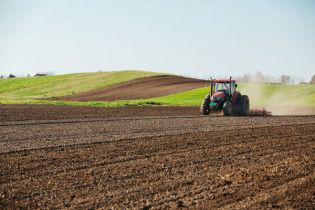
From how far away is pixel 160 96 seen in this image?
51375 mm

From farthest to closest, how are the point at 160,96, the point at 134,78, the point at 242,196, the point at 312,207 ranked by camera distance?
the point at 134,78
the point at 160,96
the point at 242,196
the point at 312,207

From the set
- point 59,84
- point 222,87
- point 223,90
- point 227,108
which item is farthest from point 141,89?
point 227,108

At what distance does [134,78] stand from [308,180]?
61.8 meters

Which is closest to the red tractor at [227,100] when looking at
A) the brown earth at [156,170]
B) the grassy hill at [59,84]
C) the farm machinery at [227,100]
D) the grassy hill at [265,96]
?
the farm machinery at [227,100]

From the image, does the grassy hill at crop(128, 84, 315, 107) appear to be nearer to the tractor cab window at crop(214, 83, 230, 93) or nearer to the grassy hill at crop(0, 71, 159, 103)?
the tractor cab window at crop(214, 83, 230, 93)

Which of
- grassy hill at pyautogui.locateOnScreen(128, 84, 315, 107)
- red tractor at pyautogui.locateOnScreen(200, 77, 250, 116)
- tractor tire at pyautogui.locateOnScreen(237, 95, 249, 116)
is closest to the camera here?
red tractor at pyautogui.locateOnScreen(200, 77, 250, 116)

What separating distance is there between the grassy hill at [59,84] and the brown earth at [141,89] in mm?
3801

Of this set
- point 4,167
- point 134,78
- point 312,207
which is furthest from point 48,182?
point 134,78

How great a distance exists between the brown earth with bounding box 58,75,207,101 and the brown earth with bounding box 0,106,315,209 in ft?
112

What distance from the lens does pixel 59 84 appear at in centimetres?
7219

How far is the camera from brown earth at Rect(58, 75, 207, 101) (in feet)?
170

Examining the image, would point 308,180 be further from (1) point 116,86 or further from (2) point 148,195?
(1) point 116,86

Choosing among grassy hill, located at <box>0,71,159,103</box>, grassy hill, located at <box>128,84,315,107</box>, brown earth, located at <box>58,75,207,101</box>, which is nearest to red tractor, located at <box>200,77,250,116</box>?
grassy hill, located at <box>128,84,315,107</box>

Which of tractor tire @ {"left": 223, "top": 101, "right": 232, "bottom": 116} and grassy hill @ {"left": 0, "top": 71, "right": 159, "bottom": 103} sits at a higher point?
grassy hill @ {"left": 0, "top": 71, "right": 159, "bottom": 103}
